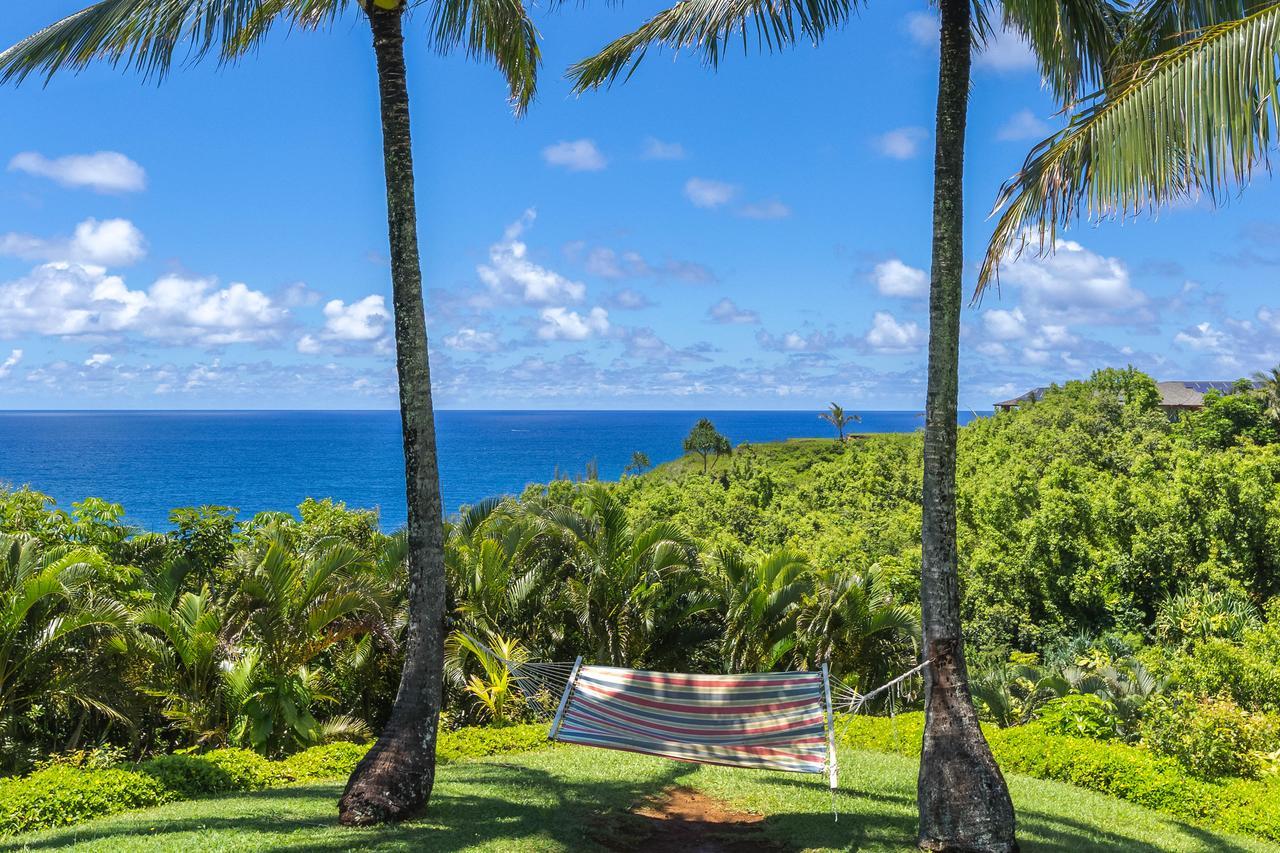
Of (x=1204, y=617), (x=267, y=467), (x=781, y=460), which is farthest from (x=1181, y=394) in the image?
(x=267, y=467)

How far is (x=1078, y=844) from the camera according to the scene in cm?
644

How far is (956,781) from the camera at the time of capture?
5.83m

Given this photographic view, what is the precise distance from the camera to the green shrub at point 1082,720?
1022cm

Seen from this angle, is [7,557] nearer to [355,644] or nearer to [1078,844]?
[355,644]

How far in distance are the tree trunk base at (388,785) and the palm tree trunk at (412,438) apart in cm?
1

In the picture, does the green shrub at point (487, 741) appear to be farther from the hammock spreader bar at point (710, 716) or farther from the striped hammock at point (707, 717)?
the striped hammock at point (707, 717)

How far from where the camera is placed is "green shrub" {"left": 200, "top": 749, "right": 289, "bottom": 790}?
26.3ft

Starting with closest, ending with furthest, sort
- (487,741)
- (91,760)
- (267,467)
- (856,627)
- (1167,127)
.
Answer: (1167,127)
(91,760)
(487,741)
(856,627)
(267,467)

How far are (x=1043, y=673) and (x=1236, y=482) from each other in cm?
887

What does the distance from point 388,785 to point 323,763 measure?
2549 mm

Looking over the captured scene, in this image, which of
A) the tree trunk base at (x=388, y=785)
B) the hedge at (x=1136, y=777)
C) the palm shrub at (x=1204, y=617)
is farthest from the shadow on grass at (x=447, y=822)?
the palm shrub at (x=1204, y=617)

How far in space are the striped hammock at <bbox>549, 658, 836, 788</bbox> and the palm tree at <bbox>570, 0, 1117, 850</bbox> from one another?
30.5 inches

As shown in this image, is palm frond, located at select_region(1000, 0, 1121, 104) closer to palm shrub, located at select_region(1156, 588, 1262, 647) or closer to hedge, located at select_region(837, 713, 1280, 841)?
hedge, located at select_region(837, 713, 1280, 841)

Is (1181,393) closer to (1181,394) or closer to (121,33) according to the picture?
(1181,394)
